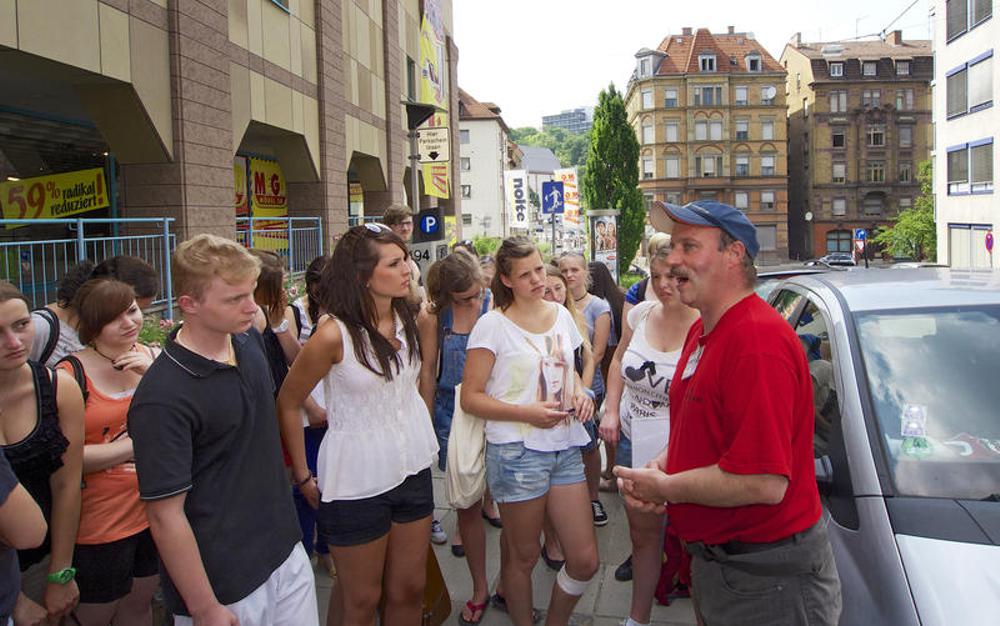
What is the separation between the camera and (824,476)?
2.76m

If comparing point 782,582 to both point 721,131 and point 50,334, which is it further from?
point 721,131

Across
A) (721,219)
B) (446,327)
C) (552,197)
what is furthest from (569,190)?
(721,219)

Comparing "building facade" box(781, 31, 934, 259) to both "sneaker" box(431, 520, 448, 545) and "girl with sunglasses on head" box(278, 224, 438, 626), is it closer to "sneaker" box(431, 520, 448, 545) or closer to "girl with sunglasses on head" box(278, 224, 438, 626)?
"sneaker" box(431, 520, 448, 545)

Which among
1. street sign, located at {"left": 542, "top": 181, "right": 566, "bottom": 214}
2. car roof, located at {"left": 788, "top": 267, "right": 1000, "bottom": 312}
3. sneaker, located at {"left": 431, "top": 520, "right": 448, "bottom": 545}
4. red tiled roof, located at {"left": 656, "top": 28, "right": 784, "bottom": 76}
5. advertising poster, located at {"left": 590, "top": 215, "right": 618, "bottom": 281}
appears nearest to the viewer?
car roof, located at {"left": 788, "top": 267, "right": 1000, "bottom": 312}

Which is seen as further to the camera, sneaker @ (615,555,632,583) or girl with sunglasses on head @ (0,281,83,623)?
sneaker @ (615,555,632,583)

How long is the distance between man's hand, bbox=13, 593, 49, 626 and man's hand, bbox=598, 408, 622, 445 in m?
2.70

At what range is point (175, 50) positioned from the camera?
417 inches

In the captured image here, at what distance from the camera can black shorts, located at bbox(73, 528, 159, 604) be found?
9.89 feet

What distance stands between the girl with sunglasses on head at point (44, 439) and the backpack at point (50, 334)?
978 millimetres

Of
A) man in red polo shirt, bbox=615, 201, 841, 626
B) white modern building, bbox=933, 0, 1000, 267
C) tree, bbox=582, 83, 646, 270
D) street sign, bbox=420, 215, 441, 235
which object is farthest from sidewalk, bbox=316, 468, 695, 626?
tree, bbox=582, 83, 646, 270

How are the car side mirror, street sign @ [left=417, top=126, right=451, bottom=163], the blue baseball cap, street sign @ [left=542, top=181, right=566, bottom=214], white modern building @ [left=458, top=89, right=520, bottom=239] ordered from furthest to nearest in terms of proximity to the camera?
white modern building @ [left=458, top=89, right=520, bottom=239] → street sign @ [left=542, top=181, right=566, bottom=214] → street sign @ [left=417, top=126, right=451, bottom=163] → the car side mirror → the blue baseball cap

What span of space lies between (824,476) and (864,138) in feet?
256

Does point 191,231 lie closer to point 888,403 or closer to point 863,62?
point 888,403

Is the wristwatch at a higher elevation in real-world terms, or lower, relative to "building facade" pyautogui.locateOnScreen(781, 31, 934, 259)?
lower
